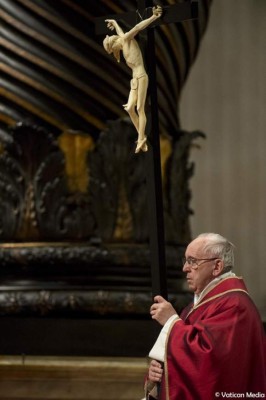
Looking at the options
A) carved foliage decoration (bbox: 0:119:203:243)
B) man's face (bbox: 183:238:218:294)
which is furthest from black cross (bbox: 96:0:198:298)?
carved foliage decoration (bbox: 0:119:203:243)

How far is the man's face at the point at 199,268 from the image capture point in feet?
12.1

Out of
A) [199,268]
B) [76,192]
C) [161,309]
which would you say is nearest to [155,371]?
[161,309]

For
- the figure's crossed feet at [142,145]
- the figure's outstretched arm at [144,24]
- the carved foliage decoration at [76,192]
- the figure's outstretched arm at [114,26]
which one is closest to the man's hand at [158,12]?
the figure's outstretched arm at [144,24]

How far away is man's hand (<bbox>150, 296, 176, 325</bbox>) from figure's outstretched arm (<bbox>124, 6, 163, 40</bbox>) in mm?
767

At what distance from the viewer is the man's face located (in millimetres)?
3688

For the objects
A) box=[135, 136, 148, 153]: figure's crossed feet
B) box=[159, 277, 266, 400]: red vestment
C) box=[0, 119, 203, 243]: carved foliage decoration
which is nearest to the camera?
box=[159, 277, 266, 400]: red vestment

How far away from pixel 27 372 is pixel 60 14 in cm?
138

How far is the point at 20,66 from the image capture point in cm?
521

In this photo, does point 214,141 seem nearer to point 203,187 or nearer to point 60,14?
point 203,187

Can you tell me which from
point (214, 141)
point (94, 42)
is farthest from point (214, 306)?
point (214, 141)

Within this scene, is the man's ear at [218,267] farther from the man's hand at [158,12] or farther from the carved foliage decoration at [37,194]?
the carved foliage decoration at [37,194]

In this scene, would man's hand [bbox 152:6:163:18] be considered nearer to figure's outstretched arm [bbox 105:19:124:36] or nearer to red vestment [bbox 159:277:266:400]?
figure's outstretched arm [bbox 105:19:124:36]

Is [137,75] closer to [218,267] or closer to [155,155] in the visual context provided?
[155,155]

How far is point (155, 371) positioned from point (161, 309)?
192 millimetres
